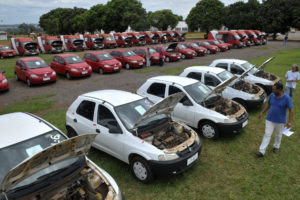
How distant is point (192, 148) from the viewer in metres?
4.81

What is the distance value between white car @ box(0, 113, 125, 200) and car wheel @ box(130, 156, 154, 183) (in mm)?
1040

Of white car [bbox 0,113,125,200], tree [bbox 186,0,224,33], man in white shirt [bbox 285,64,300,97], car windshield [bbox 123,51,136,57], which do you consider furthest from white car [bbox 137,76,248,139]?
tree [bbox 186,0,224,33]

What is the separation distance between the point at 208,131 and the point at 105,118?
124 inches

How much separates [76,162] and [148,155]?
4.74 feet

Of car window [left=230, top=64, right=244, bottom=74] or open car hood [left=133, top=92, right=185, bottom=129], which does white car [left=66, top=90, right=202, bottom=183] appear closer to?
open car hood [left=133, top=92, right=185, bottom=129]

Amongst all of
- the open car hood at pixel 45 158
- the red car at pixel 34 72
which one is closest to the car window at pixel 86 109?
the open car hood at pixel 45 158

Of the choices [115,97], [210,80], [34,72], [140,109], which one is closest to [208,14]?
[34,72]

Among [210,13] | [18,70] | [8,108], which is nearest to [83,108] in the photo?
[8,108]

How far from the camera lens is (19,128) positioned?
156 inches

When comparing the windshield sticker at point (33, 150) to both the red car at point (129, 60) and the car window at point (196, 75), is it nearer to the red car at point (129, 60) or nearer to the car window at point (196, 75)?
the car window at point (196, 75)

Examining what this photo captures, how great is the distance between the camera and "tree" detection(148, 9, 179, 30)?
5791cm

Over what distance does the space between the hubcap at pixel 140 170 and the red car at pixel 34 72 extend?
1058 cm

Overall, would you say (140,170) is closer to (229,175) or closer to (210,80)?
(229,175)

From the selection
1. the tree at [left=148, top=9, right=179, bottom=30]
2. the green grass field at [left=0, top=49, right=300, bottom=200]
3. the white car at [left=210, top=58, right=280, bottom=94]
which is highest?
the tree at [left=148, top=9, right=179, bottom=30]
